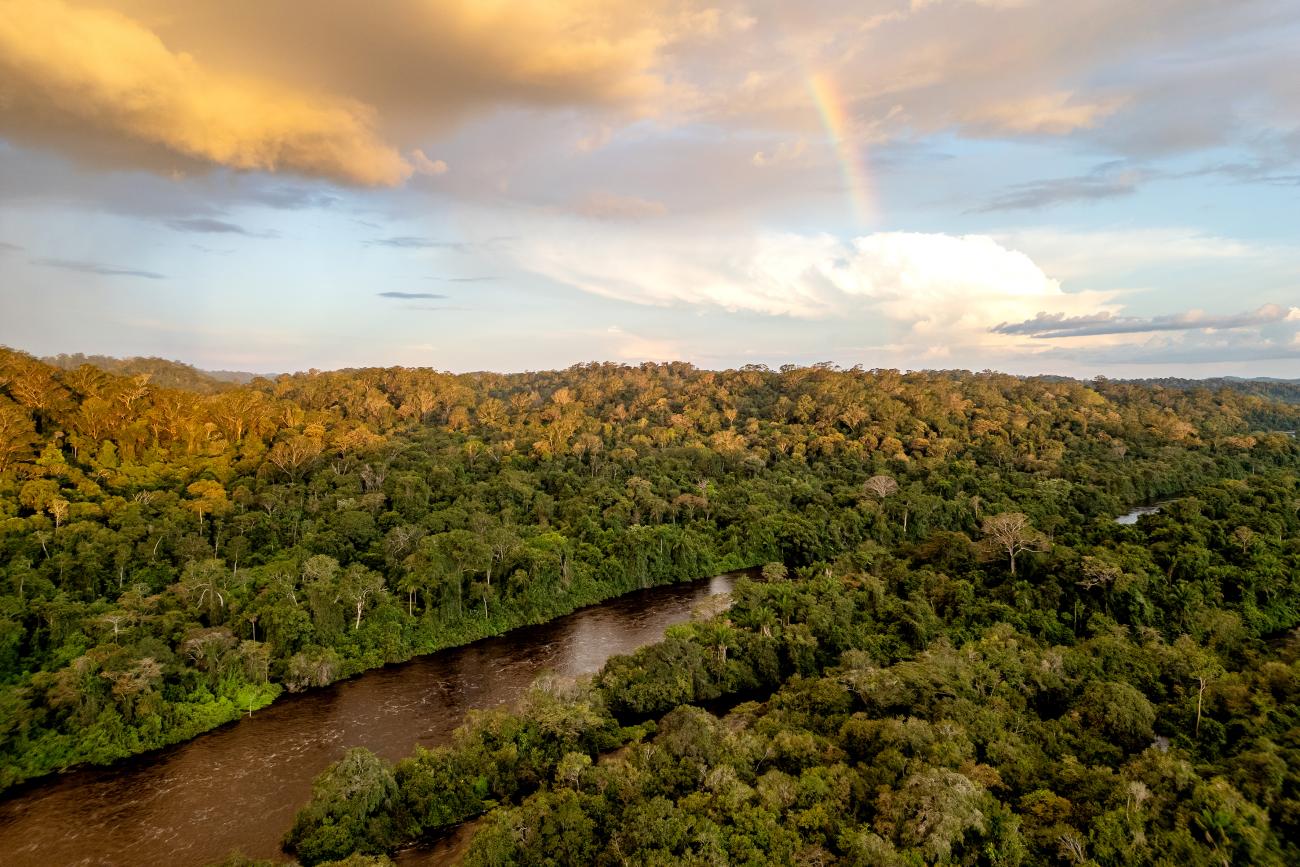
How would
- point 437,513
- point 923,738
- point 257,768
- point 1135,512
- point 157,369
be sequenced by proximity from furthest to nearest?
→ point 157,369
point 1135,512
point 437,513
point 257,768
point 923,738

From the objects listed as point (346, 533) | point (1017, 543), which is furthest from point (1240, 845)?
point (346, 533)

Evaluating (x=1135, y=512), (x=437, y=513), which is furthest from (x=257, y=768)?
(x=1135, y=512)

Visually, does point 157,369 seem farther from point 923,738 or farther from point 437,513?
point 923,738

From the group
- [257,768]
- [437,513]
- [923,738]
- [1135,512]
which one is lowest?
[1135,512]

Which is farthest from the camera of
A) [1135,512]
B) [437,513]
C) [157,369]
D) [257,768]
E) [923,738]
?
[157,369]

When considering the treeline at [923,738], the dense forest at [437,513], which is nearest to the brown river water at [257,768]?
the dense forest at [437,513]

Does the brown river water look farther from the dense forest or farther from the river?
the river

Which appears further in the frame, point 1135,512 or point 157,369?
point 157,369

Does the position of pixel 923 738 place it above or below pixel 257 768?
above
